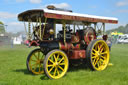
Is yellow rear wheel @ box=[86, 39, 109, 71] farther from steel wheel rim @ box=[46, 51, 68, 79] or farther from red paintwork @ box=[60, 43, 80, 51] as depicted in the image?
steel wheel rim @ box=[46, 51, 68, 79]

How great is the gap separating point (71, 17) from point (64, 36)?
0.73m

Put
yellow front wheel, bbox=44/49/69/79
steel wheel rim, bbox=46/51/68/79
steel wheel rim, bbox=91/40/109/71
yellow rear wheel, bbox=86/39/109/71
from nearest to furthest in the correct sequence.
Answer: yellow front wheel, bbox=44/49/69/79 < steel wheel rim, bbox=46/51/68/79 < yellow rear wheel, bbox=86/39/109/71 < steel wheel rim, bbox=91/40/109/71

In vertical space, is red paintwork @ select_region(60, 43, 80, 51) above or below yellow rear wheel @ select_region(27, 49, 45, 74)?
above

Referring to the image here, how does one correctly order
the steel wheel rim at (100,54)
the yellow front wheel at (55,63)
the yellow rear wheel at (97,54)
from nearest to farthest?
1. the yellow front wheel at (55,63)
2. the yellow rear wheel at (97,54)
3. the steel wheel rim at (100,54)

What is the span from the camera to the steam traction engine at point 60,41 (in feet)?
17.5

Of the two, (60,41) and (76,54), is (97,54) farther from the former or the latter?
(60,41)

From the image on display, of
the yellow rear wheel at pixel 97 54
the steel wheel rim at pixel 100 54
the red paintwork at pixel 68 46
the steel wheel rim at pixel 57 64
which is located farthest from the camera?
the steel wheel rim at pixel 100 54

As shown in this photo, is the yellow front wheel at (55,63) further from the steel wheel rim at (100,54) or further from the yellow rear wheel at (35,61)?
the steel wheel rim at (100,54)

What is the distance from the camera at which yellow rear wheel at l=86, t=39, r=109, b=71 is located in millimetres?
6151

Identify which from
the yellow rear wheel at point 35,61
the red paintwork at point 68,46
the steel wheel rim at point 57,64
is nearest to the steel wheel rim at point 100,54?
the red paintwork at point 68,46

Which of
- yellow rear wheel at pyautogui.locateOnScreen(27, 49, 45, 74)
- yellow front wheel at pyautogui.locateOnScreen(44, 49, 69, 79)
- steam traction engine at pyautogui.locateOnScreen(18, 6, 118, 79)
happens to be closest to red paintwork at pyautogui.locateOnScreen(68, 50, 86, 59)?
steam traction engine at pyautogui.locateOnScreen(18, 6, 118, 79)

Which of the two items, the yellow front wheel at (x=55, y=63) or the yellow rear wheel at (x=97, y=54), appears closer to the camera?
the yellow front wheel at (x=55, y=63)

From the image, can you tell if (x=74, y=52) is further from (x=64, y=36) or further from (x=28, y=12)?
(x=28, y=12)

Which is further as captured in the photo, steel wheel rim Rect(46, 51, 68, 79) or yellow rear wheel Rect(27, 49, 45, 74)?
yellow rear wheel Rect(27, 49, 45, 74)
